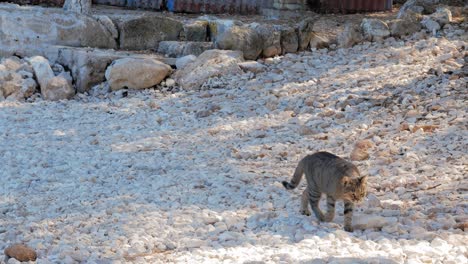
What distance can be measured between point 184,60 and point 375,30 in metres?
2.90

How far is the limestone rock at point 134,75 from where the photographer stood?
428 inches

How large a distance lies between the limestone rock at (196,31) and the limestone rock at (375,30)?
255 centimetres

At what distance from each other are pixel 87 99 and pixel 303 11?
214 inches

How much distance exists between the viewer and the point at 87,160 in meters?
7.93

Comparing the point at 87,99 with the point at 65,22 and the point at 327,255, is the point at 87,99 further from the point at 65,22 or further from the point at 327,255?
the point at 327,255

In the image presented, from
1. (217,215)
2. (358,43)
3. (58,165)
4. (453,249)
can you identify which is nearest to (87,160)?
(58,165)

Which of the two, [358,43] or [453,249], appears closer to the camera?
[453,249]

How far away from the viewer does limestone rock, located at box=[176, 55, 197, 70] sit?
11209mm

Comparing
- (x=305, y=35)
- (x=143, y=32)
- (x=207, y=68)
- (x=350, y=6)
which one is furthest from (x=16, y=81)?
(x=350, y=6)

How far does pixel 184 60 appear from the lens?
1128 centimetres

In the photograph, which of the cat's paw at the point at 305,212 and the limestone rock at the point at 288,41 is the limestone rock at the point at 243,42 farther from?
the cat's paw at the point at 305,212

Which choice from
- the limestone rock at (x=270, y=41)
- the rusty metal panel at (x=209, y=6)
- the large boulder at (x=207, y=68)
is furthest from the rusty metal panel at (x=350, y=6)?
the large boulder at (x=207, y=68)

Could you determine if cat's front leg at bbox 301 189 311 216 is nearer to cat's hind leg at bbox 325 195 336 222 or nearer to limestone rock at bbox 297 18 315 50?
cat's hind leg at bbox 325 195 336 222

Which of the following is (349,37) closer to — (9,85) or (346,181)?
(9,85)
